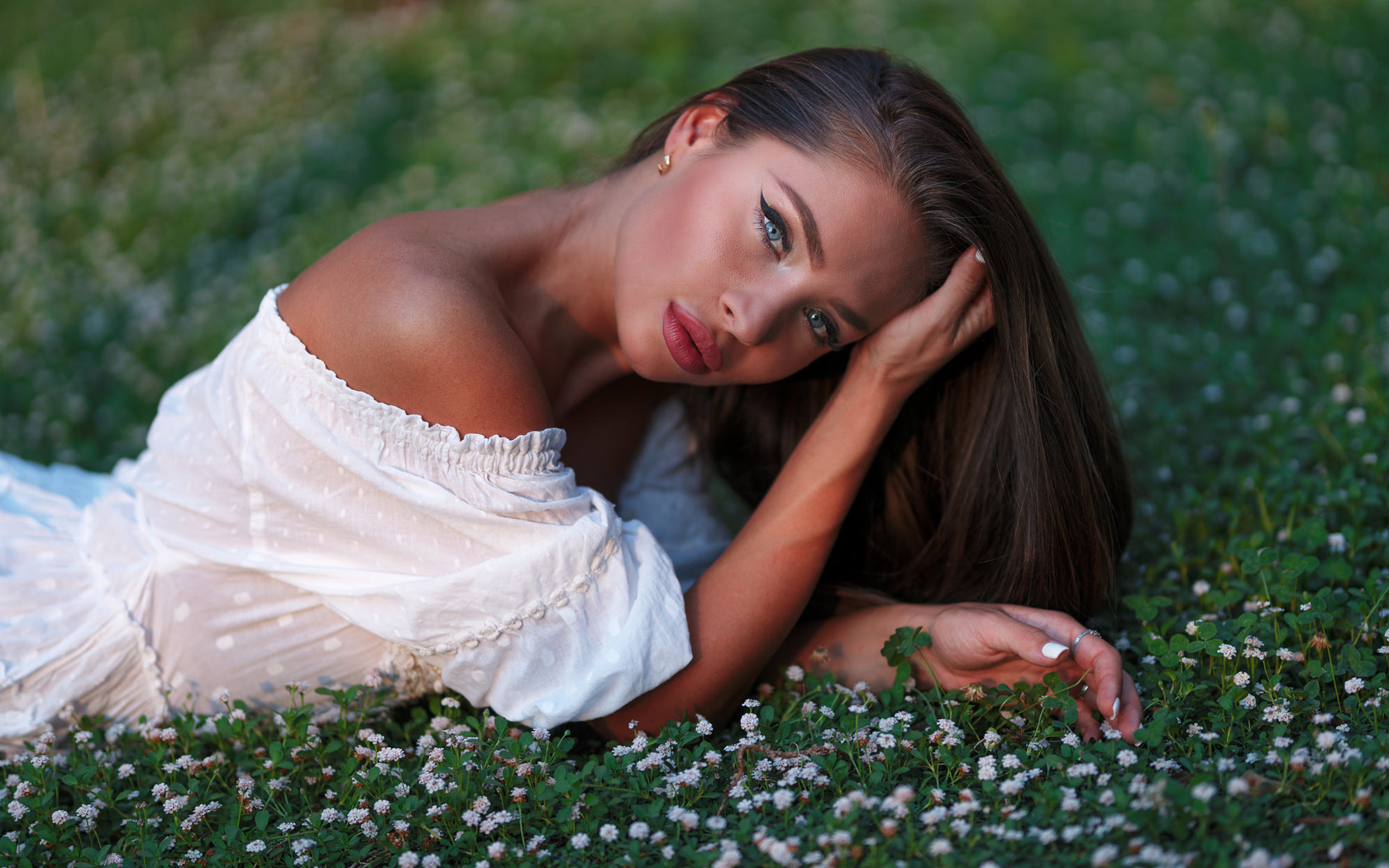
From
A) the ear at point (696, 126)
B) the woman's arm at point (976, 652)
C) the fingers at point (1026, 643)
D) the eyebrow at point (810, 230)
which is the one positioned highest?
the ear at point (696, 126)

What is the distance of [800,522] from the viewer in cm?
282

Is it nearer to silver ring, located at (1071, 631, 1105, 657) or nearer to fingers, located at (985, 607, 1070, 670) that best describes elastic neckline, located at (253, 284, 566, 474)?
fingers, located at (985, 607, 1070, 670)

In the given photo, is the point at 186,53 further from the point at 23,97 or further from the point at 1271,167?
the point at 1271,167

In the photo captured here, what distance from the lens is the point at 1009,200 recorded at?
2826 mm

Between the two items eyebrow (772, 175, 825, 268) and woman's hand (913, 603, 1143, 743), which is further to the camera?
eyebrow (772, 175, 825, 268)

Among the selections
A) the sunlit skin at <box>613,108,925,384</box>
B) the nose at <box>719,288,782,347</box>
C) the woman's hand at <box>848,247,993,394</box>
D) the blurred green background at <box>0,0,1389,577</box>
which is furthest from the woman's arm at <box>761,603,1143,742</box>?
the blurred green background at <box>0,0,1389,577</box>

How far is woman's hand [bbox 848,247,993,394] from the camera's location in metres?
2.78

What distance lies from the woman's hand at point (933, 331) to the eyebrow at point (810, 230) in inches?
13.1

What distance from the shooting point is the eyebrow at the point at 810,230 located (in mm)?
2588

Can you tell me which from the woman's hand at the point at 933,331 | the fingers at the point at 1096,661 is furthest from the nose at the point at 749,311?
the fingers at the point at 1096,661

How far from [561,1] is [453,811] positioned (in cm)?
868

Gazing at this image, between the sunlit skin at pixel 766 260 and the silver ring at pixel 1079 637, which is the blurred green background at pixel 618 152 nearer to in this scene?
the sunlit skin at pixel 766 260

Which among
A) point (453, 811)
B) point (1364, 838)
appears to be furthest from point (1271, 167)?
point (453, 811)

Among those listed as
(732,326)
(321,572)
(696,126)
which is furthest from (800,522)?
(321,572)
